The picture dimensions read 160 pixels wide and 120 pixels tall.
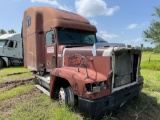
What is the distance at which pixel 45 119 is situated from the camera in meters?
4.61

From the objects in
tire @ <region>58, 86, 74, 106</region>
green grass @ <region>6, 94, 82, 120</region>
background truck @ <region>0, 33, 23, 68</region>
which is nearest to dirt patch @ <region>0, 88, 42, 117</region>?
green grass @ <region>6, 94, 82, 120</region>

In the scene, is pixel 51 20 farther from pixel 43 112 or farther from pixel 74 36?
pixel 43 112

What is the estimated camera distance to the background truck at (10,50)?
55.4 ft

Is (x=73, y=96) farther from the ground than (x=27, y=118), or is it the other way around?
(x=73, y=96)

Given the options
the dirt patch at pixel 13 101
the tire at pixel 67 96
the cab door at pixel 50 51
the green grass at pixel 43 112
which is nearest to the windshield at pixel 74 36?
the cab door at pixel 50 51

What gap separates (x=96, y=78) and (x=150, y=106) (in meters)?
2.56

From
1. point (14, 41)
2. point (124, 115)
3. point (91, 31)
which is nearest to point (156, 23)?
point (14, 41)

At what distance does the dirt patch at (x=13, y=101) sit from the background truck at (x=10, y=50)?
11.0m

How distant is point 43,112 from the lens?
194 inches

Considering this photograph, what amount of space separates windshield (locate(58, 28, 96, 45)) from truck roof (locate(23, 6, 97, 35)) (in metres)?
0.14

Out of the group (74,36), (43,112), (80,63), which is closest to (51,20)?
(74,36)

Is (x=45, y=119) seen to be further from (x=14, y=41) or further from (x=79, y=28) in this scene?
(x=14, y=41)

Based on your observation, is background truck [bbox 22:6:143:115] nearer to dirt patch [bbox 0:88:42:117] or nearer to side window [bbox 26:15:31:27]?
side window [bbox 26:15:31:27]

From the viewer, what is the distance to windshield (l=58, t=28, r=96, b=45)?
6012 mm
